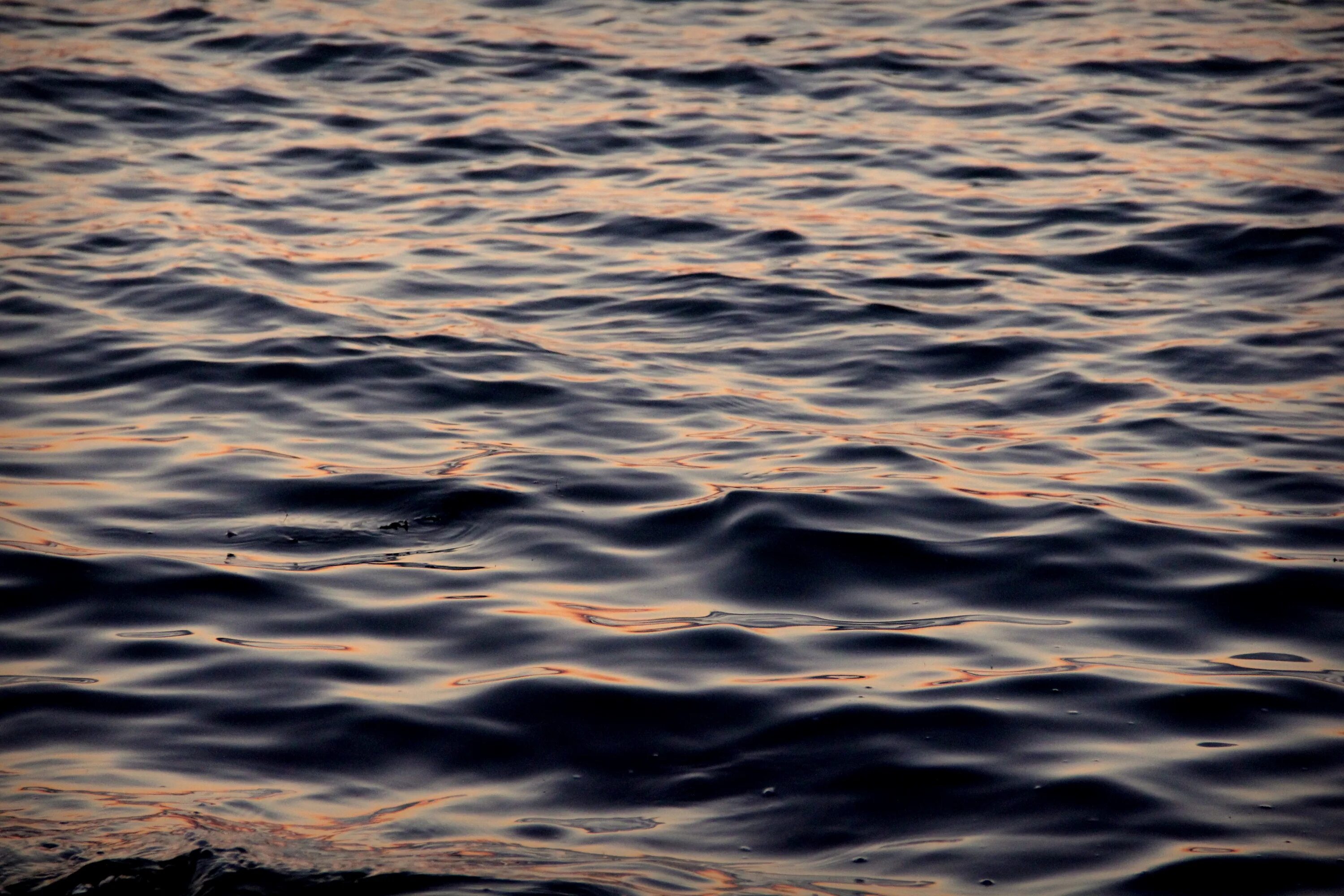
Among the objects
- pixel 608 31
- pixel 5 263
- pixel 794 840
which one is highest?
pixel 608 31

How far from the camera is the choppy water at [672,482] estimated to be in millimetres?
3635

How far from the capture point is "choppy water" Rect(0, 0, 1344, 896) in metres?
3.63

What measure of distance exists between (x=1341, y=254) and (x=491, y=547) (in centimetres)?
560

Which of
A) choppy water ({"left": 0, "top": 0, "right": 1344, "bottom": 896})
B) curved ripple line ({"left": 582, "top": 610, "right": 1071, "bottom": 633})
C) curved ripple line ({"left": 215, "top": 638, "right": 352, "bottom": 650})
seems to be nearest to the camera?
choppy water ({"left": 0, "top": 0, "right": 1344, "bottom": 896})

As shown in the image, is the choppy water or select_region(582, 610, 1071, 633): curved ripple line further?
select_region(582, 610, 1071, 633): curved ripple line

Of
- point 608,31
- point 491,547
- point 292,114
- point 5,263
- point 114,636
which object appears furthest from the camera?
point 608,31

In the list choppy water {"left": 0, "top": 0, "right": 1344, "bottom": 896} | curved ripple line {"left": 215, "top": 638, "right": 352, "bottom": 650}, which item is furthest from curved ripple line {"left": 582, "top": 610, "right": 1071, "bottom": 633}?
curved ripple line {"left": 215, "top": 638, "right": 352, "bottom": 650}

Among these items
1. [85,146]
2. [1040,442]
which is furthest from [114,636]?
[85,146]

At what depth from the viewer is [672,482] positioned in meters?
5.65

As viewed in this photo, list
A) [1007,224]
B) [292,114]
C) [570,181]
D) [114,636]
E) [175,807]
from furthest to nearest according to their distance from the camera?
[292,114] → [570,181] → [1007,224] → [114,636] → [175,807]

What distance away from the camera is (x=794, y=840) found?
3.55 metres

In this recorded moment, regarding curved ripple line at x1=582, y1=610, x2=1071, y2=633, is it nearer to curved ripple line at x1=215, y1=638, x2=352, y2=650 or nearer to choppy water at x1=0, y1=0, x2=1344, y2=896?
choppy water at x1=0, y1=0, x2=1344, y2=896

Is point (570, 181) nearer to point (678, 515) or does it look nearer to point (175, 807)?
point (678, 515)

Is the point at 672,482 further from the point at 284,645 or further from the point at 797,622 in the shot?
the point at 284,645
